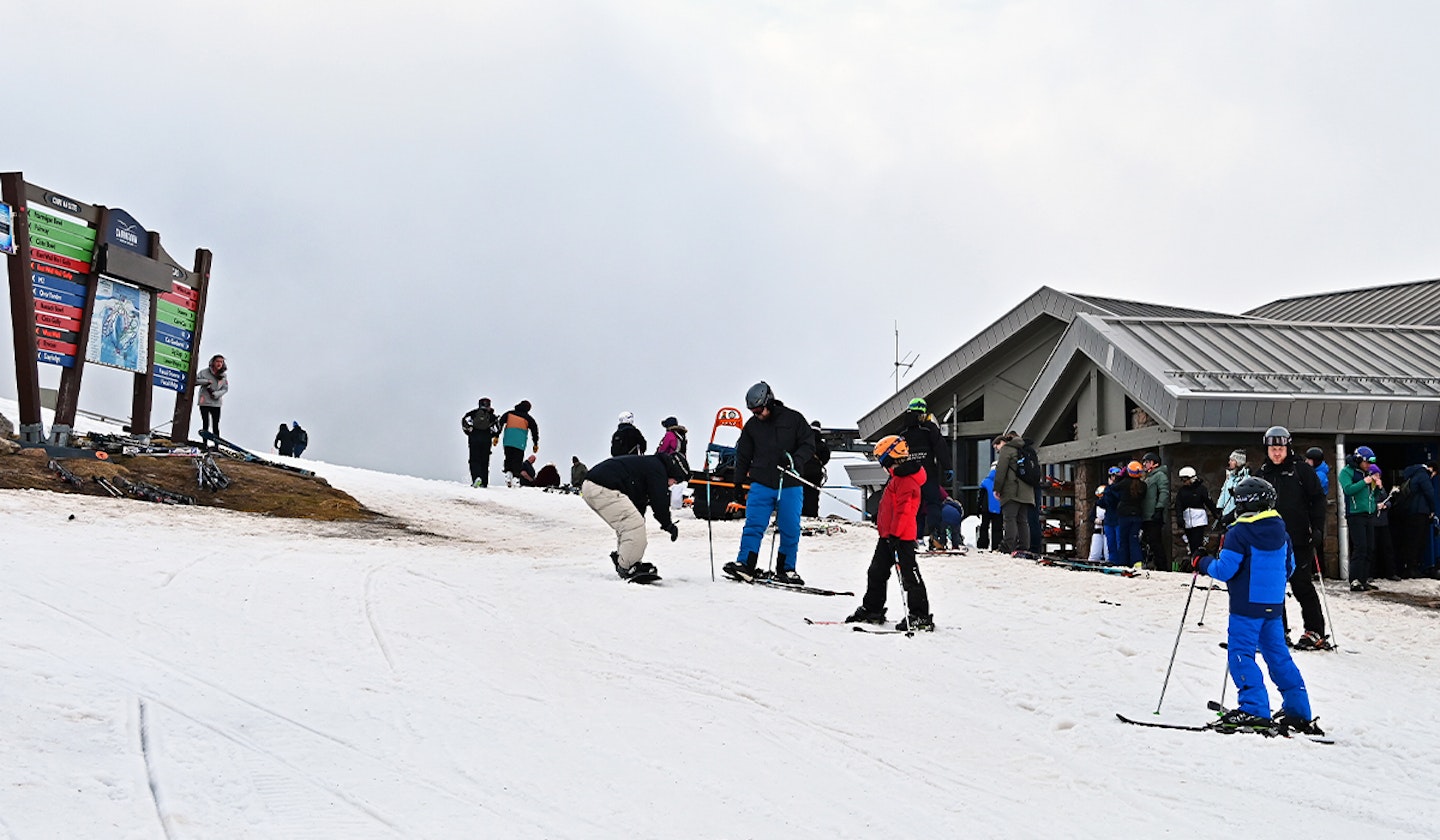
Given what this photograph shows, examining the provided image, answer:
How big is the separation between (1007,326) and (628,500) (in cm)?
1684

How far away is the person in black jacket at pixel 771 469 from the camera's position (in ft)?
36.0

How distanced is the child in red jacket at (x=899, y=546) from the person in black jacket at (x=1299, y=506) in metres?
2.67

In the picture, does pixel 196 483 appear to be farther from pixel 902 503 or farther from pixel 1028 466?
pixel 1028 466

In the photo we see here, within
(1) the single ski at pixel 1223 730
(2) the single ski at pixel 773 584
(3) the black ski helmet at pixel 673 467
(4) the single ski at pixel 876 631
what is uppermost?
(3) the black ski helmet at pixel 673 467

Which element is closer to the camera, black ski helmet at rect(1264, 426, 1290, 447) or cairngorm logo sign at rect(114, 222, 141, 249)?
black ski helmet at rect(1264, 426, 1290, 447)

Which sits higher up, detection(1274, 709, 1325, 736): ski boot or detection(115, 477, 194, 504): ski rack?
detection(115, 477, 194, 504): ski rack

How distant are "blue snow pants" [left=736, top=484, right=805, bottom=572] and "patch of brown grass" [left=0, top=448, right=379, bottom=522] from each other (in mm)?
Answer: 6153

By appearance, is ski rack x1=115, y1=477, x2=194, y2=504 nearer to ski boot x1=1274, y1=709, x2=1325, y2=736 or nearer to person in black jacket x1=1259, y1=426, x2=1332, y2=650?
person in black jacket x1=1259, y1=426, x2=1332, y2=650

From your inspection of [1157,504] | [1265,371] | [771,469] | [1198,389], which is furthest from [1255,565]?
Result: [1265,371]

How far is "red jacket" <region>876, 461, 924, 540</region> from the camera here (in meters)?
9.13

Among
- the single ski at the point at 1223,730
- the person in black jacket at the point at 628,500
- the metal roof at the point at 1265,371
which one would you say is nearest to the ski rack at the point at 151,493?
the person in black jacket at the point at 628,500

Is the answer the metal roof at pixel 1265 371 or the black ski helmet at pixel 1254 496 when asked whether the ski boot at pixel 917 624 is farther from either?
the metal roof at pixel 1265 371

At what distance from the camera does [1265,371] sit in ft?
56.1

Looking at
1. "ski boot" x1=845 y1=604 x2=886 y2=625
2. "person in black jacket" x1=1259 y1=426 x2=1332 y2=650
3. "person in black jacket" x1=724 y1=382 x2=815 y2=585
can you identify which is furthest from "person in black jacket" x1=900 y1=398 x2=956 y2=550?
"person in black jacket" x1=1259 y1=426 x2=1332 y2=650
